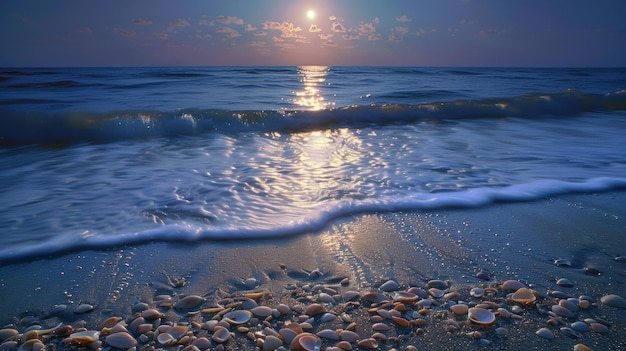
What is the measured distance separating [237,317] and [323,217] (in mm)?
1337

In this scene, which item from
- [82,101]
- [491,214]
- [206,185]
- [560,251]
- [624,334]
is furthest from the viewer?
[82,101]

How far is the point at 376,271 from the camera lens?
2.30 metres

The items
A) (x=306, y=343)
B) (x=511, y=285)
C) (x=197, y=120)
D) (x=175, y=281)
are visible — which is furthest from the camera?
(x=197, y=120)

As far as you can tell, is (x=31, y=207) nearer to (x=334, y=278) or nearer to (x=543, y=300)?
(x=334, y=278)

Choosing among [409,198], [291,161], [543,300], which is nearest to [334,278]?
[543,300]

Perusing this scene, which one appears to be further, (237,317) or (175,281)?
(175,281)

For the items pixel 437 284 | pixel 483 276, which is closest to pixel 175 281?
pixel 437 284

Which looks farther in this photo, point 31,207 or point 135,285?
point 31,207

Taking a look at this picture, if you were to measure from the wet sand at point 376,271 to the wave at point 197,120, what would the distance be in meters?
5.41

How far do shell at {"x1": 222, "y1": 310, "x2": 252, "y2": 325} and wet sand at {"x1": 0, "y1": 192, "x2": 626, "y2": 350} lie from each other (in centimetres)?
10

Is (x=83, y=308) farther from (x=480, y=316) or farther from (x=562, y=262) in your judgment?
(x=562, y=262)

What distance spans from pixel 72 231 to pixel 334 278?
188 cm

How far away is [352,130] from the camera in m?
8.27

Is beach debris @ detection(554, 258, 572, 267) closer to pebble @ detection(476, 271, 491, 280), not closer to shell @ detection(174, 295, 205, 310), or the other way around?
pebble @ detection(476, 271, 491, 280)
